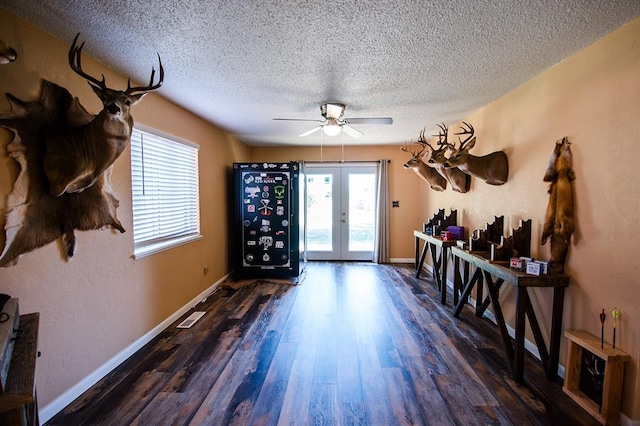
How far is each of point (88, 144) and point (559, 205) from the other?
3.29 meters

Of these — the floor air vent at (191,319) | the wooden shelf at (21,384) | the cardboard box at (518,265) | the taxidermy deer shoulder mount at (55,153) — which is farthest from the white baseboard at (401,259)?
the wooden shelf at (21,384)

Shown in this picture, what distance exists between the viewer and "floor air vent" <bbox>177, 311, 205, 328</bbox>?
314cm

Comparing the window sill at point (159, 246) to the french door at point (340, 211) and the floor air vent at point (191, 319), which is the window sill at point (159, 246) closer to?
the floor air vent at point (191, 319)

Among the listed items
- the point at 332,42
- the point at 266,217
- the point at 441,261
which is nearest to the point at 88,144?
the point at 332,42

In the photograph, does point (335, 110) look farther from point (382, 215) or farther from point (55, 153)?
point (382, 215)

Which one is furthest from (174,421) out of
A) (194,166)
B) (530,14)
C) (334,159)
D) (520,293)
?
(334,159)

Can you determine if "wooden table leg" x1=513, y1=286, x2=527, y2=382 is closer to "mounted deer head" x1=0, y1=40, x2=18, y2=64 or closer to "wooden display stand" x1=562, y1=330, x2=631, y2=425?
"wooden display stand" x1=562, y1=330, x2=631, y2=425

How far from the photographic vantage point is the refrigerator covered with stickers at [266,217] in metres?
4.78

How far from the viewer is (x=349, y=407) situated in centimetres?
194

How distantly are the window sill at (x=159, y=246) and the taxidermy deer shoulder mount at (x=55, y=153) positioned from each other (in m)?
0.69

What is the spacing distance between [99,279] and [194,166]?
6.23 feet

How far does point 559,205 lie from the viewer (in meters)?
2.17

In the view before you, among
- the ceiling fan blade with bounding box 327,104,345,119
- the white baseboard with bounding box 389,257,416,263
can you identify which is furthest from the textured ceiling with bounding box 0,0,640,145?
the white baseboard with bounding box 389,257,416,263

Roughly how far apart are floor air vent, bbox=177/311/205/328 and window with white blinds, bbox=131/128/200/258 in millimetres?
866
